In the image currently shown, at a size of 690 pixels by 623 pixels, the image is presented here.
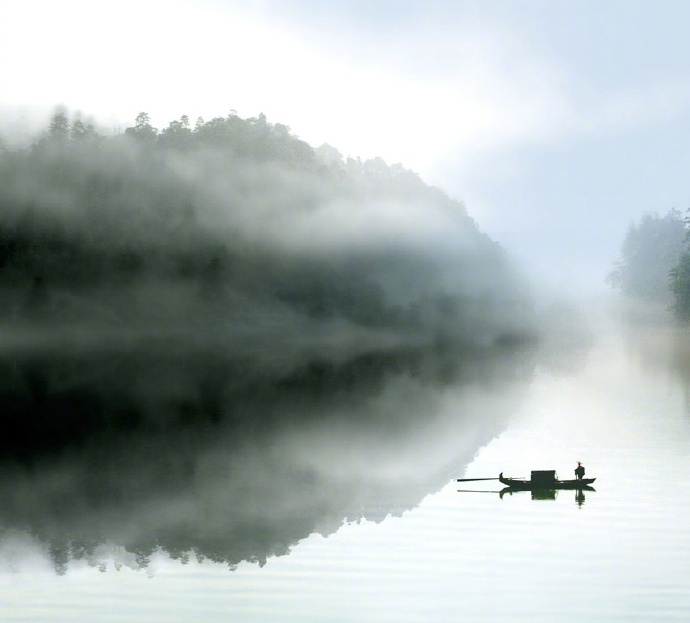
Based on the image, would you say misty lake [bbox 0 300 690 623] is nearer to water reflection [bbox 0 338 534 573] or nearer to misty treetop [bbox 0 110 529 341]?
water reflection [bbox 0 338 534 573]

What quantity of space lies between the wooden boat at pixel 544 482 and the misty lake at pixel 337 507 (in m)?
0.49

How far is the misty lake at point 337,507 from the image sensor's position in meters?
21.9

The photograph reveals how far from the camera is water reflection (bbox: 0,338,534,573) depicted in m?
27.6

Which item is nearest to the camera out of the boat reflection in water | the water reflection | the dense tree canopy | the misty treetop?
the water reflection

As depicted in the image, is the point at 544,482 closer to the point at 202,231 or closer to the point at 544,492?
the point at 544,492

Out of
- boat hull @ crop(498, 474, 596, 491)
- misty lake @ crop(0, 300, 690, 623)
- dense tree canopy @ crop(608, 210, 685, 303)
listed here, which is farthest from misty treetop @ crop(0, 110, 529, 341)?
boat hull @ crop(498, 474, 596, 491)

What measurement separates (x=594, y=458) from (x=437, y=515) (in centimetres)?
1144

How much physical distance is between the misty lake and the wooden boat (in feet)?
1.60

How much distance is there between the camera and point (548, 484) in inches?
1294

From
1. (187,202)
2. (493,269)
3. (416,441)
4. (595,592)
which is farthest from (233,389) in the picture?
(493,269)

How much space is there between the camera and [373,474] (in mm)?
35938

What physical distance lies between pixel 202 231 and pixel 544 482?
345 feet

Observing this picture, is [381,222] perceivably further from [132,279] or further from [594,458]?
[594,458]

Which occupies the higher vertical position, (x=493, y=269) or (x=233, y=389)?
(x=493, y=269)
